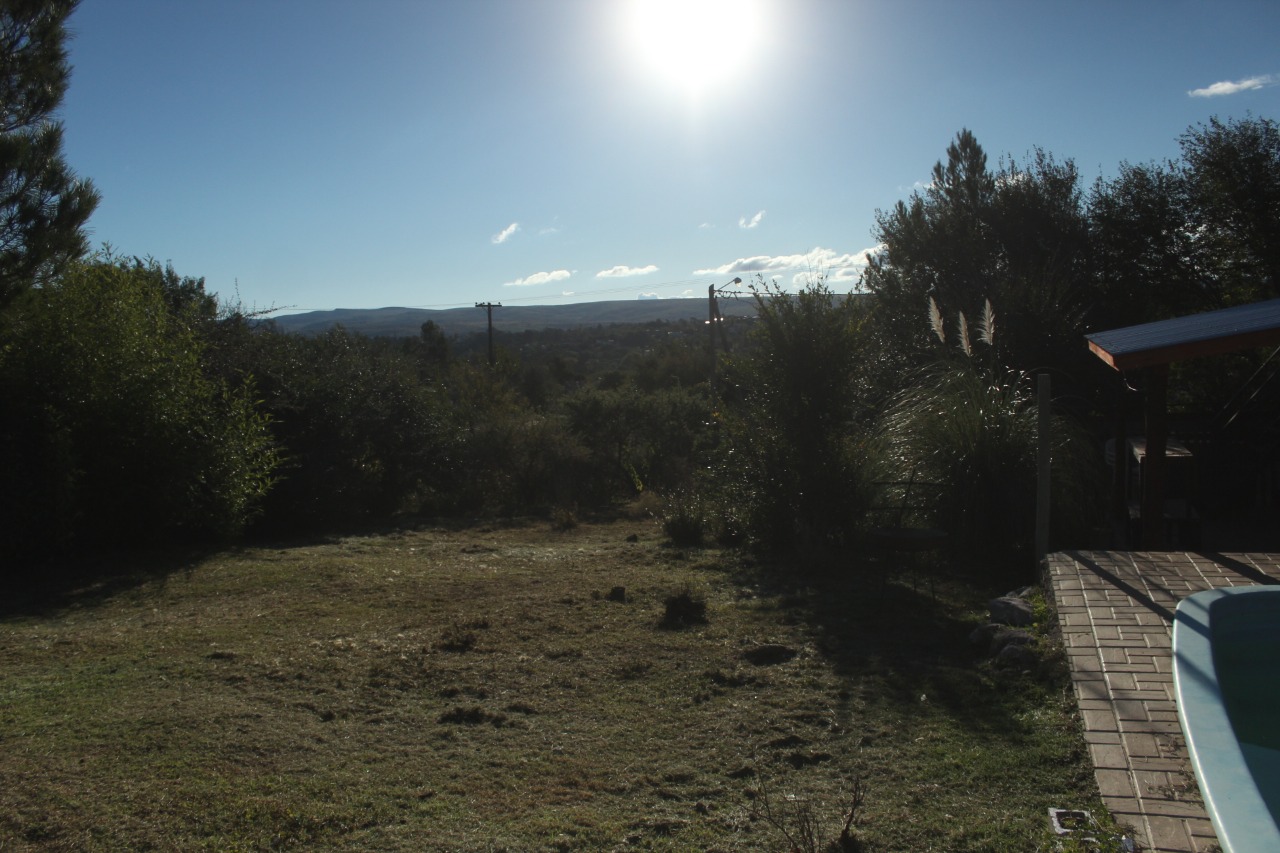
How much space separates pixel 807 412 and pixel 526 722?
18.6 ft

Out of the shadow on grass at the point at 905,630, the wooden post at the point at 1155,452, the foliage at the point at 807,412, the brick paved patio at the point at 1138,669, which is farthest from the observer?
the foliage at the point at 807,412

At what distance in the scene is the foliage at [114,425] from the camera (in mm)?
9375

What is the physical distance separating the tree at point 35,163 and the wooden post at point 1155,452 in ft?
26.0

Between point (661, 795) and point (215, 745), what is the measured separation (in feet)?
7.34

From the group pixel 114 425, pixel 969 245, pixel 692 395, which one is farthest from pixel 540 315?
pixel 114 425

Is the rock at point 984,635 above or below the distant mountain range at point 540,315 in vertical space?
below

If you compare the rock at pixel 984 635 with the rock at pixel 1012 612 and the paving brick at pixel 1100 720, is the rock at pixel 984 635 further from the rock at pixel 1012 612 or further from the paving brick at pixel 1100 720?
the paving brick at pixel 1100 720

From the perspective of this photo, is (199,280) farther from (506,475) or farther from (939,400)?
(939,400)

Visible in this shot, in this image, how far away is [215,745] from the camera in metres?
4.46

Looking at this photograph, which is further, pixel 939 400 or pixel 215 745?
pixel 939 400

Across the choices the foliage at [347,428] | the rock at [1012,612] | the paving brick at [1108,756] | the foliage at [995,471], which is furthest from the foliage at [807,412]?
the foliage at [347,428]

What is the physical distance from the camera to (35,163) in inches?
252

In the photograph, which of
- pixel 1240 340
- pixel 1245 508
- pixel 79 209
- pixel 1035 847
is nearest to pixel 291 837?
pixel 1035 847

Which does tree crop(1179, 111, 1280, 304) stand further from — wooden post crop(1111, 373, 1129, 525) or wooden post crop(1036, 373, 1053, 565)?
wooden post crop(1036, 373, 1053, 565)
